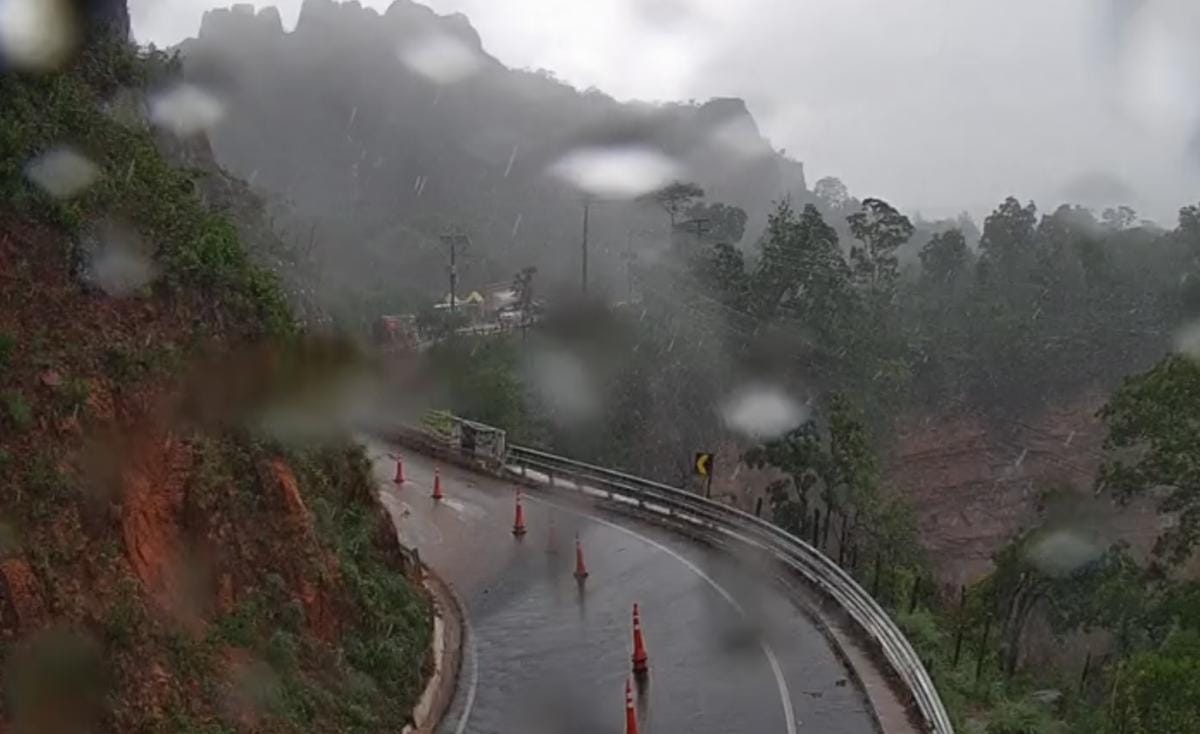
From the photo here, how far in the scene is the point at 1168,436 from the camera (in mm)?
19766

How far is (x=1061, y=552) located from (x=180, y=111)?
23.9 meters

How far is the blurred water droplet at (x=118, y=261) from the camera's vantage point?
10.8 metres

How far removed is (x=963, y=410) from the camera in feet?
156

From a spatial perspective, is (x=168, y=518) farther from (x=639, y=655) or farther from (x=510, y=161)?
(x=510, y=161)

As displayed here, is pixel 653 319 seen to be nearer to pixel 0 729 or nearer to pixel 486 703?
pixel 486 703

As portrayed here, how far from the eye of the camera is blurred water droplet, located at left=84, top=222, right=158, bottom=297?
10789 millimetres

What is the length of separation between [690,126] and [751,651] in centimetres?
8463

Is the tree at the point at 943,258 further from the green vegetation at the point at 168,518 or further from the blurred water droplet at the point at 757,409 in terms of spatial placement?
the green vegetation at the point at 168,518

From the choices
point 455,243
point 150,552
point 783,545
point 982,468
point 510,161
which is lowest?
point 150,552

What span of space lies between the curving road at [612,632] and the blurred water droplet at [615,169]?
61310 millimetres

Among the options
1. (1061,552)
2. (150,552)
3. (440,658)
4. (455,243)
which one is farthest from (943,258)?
(150,552)

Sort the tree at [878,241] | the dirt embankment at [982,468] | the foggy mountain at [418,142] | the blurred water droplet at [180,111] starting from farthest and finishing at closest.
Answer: the foggy mountain at [418,142] → the tree at [878,241] → the dirt embankment at [982,468] → the blurred water droplet at [180,111]

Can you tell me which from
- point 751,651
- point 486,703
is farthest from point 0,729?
point 751,651

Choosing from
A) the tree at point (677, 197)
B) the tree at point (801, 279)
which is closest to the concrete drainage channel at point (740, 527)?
the tree at point (801, 279)
